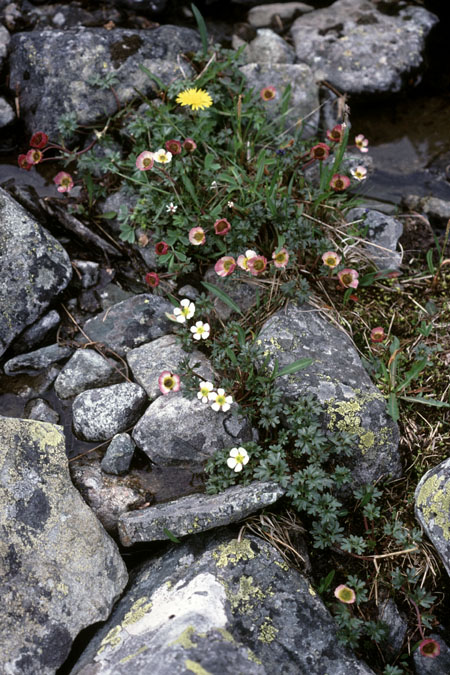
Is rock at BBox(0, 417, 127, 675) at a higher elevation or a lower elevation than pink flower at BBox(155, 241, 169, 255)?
lower

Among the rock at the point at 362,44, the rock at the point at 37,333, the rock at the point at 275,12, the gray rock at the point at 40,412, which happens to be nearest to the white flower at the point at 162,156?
the rock at the point at 37,333

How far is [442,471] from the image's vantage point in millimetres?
3121

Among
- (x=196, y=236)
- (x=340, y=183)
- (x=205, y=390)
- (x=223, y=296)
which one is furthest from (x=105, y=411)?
(x=340, y=183)

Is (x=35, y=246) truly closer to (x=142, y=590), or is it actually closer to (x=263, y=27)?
(x=142, y=590)

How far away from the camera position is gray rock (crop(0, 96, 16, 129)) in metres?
4.81

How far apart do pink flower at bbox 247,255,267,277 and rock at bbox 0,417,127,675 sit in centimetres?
175

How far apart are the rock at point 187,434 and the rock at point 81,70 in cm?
289

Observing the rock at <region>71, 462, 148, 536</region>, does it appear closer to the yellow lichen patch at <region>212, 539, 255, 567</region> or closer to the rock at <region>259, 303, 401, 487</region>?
the yellow lichen patch at <region>212, 539, 255, 567</region>

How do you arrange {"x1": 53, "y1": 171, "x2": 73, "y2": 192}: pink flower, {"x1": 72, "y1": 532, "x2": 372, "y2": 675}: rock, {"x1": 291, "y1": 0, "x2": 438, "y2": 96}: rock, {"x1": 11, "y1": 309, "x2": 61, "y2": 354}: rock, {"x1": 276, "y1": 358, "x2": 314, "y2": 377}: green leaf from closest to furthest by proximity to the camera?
1. {"x1": 72, "y1": 532, "x2": 372, "y2": 675}: rock
2. {"x1": 276, "y1": 358, "x2": 314, "y2": 377}: green leaf
3. {"x1": 11, "y1": 309, "x2": 61, "y2": 354}: rock
4. {"x1": 53, "y1": 171, "x2": 73, "y2": 192}: pink flower
5. {"x1": 291, "y1": 0, "x2": 438, "y2": 96}: rock

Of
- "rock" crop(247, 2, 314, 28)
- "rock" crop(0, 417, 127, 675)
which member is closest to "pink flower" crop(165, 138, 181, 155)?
"rock" crop(0, 417, 127, 675)

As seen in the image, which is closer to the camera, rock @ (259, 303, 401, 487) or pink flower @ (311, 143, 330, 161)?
rock @ (259, 303, 401, 487)

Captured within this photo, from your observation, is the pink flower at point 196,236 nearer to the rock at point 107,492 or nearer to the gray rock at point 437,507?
the rock at point 107,492

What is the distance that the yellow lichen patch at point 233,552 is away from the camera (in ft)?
9.61

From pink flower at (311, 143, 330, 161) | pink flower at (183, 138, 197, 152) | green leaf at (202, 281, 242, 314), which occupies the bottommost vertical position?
green leaf at (202, 281, 242, 314)
